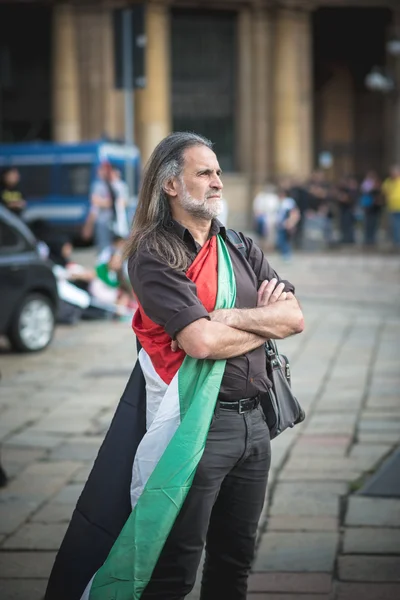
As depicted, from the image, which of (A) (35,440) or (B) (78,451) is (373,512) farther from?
(A) (35,440)

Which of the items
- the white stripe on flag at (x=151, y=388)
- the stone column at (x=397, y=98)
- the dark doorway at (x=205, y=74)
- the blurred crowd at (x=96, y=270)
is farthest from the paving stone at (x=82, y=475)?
the stone column at (x=397, y=98)

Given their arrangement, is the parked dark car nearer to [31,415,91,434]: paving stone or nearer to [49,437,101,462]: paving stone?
[31,415,91,434]: paving stone

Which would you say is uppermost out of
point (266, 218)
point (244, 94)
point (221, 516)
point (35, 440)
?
point (244, 94)

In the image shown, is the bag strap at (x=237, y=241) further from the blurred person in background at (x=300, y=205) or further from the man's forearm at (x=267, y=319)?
the blurred person in background at (x=300, y=205)

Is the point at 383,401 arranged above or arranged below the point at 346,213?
above

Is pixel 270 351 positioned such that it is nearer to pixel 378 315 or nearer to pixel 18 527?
pixel 18 527

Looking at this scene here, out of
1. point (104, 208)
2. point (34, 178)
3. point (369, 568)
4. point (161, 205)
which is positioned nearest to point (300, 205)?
point (34, 178)

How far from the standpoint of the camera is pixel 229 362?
374cm

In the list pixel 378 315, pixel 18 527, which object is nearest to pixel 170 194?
pixel 18 527

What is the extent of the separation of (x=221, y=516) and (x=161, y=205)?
104cm

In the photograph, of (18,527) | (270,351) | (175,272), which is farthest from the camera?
(18,527)

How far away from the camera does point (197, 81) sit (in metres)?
39.0

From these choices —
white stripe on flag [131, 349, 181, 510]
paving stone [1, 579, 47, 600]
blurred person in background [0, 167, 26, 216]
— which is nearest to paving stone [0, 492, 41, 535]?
paving stone [1, 579, 47, 600]

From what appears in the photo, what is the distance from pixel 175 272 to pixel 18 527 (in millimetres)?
2666
